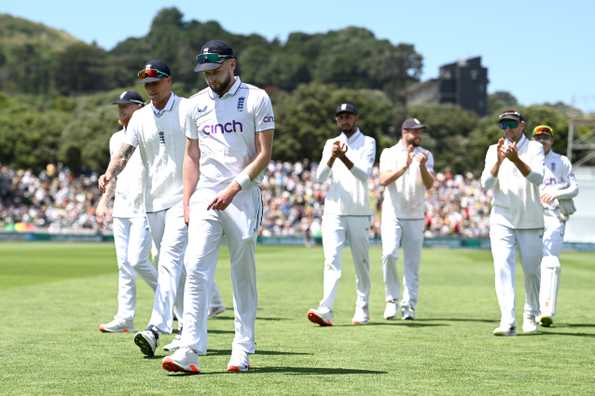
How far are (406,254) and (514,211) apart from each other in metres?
2.67

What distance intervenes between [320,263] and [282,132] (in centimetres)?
7447

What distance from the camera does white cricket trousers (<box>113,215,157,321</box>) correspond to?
11914mm

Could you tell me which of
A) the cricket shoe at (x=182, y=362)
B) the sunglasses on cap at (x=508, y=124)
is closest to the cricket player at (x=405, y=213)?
the sunglasses on cap at (x=508, y=124)

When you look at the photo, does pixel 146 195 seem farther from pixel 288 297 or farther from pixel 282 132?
pixel 282 132

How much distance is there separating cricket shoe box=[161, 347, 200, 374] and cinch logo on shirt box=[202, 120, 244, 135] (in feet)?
5.48

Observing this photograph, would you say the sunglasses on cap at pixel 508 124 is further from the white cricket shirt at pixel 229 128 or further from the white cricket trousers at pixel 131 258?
the white cricket shirt at pixel 229 128

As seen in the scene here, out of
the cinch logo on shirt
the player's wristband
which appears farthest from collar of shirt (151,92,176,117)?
the player's wristband

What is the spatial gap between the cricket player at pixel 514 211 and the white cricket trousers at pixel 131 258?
12.0ft

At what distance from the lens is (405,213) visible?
14.5 meters

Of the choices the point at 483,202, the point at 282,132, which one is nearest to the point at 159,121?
the point at 483,202

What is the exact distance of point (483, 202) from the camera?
62.2 metres

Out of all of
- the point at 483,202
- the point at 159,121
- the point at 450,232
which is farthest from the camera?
the point at 483,202

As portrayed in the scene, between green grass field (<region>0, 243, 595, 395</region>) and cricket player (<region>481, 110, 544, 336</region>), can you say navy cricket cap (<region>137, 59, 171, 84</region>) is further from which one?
cricket player (<region>481, 110, 544, 336</region>)

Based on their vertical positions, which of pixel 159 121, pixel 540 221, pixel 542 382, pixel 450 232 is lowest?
pixel 450 232
